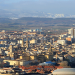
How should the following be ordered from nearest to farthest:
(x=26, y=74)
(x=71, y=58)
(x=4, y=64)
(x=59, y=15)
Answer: (x=26, y=74) < (x=4, y=64) < (x=71, y=58) < (x=59, y=15)

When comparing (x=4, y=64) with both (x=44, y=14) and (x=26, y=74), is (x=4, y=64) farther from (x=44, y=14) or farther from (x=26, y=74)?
(x=44, y=14)

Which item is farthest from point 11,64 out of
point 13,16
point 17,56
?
point 13,16

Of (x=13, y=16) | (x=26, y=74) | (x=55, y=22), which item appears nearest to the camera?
(x=26, y=74)

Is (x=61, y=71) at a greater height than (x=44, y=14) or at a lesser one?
lesser

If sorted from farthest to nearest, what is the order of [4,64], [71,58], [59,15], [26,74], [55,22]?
1. [59,15]
2. [55,22]
3. [71,58]
4. [4,64]
5. [26,74]

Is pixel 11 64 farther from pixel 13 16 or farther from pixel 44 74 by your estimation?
pixel 13 16

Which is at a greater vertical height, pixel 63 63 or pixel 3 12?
pixel 3 12

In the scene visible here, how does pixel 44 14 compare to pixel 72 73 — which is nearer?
pixel 72 73

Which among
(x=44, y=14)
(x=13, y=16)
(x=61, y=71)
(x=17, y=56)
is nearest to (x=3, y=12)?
(x=13, y=16)

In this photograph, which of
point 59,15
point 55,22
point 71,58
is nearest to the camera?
point 71,58
